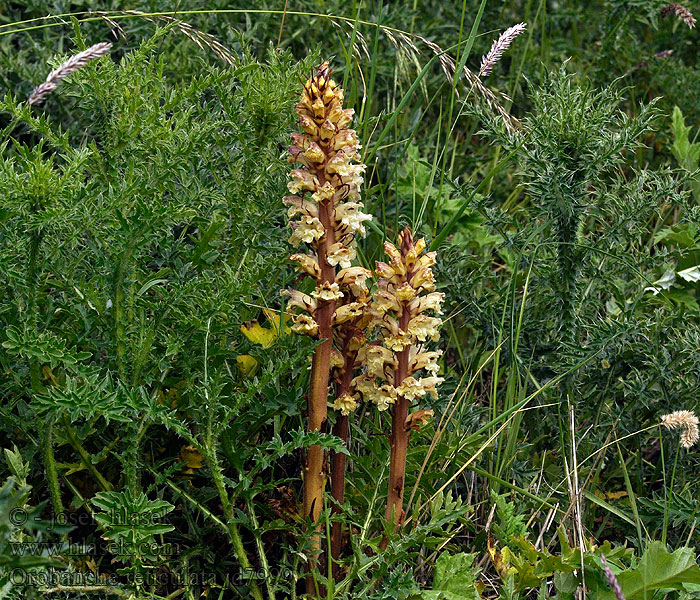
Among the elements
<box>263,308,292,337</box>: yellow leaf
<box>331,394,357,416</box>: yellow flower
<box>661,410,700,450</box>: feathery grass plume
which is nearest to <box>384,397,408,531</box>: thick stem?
<box>331,394,357,416</box>: yellow flower

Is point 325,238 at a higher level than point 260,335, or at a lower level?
higher

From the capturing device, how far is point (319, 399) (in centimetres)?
198

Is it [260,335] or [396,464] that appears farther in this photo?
[260,335]

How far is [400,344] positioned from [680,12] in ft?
7.52

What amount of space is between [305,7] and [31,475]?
2494mm

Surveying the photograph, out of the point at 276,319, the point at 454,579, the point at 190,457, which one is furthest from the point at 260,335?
the point at 454,579

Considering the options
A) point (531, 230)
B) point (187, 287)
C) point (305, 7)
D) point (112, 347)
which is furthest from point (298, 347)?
point (305, 7)

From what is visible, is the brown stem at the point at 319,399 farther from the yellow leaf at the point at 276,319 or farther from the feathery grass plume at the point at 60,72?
the feathery grass plume at the point at 60,72

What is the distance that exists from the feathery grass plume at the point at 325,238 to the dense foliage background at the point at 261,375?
0.30ft

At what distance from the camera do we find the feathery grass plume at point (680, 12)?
3193mm

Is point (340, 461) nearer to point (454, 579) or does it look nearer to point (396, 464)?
point (396, 464)

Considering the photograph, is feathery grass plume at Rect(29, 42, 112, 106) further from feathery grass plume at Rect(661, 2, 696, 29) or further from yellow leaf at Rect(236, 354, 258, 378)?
feathery grass plume at Rect(661, 2, 696, 29)

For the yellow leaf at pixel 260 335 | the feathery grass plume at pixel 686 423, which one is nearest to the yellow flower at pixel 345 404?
the yellow leaf at pixel 260 335

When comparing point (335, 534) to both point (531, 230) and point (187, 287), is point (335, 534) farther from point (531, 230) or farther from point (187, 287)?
point (531, 230)
